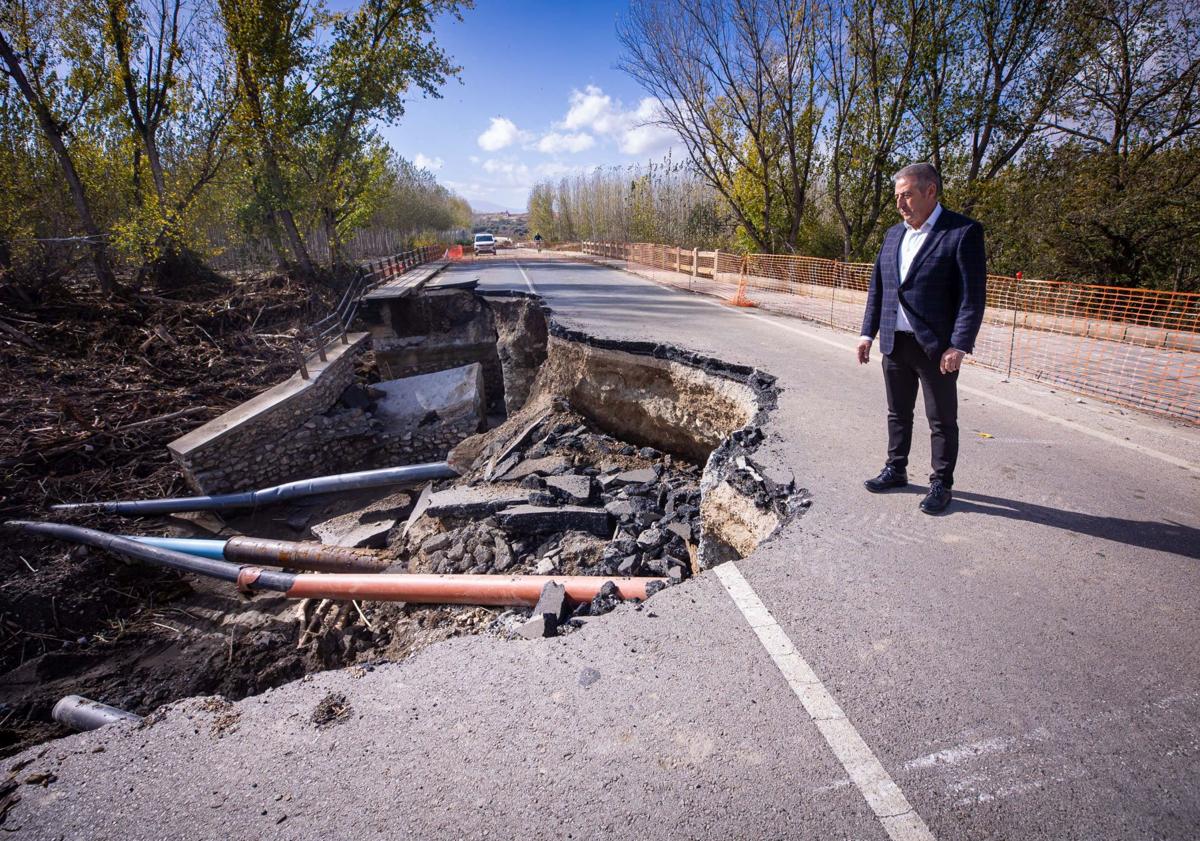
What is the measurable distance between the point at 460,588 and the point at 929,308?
3.36 metres

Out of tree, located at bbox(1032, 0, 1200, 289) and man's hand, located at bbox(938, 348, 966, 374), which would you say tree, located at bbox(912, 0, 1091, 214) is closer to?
tree, located at bbox(1032, 0, 1200, 289)

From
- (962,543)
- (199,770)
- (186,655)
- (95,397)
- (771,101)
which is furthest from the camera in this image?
(771,101)

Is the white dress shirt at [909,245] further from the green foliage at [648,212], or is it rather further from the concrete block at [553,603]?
the green foliage at [648,212]

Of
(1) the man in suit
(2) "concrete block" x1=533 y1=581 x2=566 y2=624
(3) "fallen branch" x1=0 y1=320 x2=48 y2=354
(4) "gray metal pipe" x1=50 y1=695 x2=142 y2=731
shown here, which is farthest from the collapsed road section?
(3) "fallen branch" x1=0 y1=320 x2=48 y2=354

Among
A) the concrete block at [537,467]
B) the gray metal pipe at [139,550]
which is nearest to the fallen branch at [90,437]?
the gray metal pipe at [139,550]

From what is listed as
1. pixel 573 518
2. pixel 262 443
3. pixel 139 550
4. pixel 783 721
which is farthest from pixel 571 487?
pixel 262 443

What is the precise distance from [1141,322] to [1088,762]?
10510 mm

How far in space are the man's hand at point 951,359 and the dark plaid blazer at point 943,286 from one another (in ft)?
0.10

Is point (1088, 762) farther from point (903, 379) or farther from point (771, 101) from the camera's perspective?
point (771, 101)

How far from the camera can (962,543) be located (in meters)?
3.00

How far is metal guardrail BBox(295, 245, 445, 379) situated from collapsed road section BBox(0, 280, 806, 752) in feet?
1.87

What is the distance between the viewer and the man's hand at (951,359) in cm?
301

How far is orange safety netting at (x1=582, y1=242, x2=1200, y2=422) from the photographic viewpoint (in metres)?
5.98

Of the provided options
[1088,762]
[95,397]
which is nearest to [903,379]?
[1088,762]
